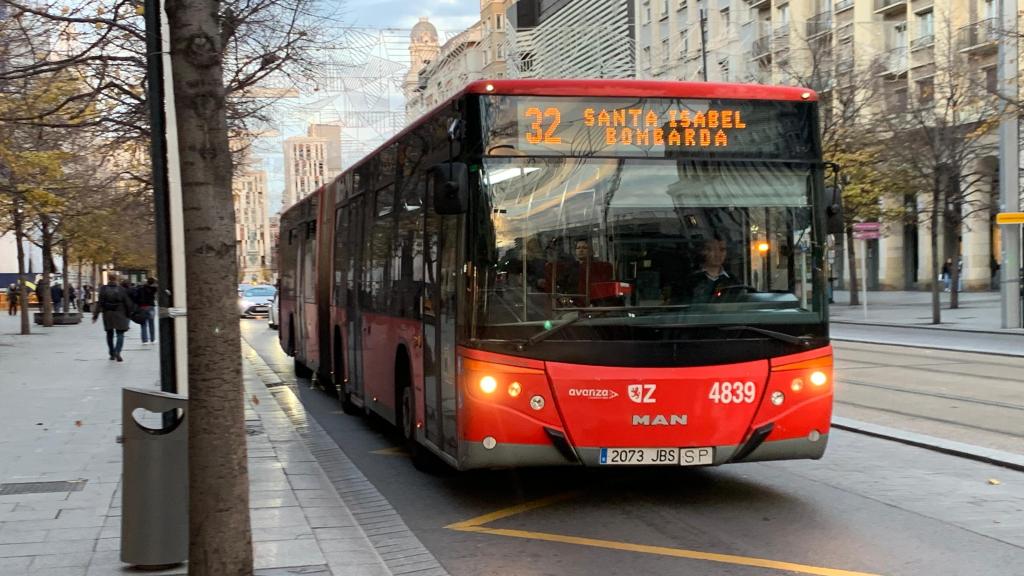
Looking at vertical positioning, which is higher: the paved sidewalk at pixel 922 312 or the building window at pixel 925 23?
the building window at pixel 925 23

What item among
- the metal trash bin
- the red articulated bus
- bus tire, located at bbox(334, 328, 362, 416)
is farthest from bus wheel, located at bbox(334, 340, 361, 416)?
the metal trash bin

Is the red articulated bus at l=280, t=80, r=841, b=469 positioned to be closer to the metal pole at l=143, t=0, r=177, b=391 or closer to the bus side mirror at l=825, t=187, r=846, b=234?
the bus side mirror at l=825, t=187, r=846, b=234

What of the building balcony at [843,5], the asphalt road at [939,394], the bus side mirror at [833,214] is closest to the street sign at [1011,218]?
the asphalt road at [939,394]

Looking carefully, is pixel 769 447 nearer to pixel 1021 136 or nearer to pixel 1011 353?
pixel 1011 353

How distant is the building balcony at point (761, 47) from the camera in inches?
1688

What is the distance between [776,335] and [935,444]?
327 cm

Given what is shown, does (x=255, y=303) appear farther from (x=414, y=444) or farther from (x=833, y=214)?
(x=833, y=214)

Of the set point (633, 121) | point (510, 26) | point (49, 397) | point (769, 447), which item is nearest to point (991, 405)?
point (769, 447)

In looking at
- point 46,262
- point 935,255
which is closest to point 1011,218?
point 935,255

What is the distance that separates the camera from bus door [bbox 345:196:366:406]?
11383mm

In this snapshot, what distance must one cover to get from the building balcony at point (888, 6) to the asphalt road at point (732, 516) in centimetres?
4179

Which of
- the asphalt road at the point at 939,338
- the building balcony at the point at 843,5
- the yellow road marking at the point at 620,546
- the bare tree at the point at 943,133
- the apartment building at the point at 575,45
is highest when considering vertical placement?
the building balcony at the point at 843,5

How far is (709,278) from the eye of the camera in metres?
6.98

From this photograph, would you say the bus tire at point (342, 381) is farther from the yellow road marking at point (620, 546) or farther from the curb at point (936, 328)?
the curb at point (936, 328)
